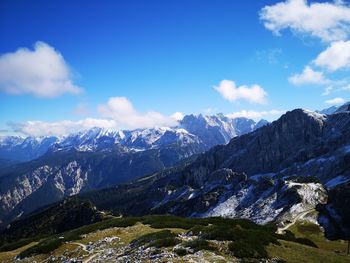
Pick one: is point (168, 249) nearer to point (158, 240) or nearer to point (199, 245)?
point (199, 245)

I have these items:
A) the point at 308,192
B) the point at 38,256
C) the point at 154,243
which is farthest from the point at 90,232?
the point at 308,192

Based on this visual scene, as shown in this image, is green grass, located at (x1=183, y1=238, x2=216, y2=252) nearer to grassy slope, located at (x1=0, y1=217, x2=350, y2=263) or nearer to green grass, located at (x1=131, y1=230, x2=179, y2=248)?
grassy slope, located at (x1=0, y1=217, x2=350, y2=263)

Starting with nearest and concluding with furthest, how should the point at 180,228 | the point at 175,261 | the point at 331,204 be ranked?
the point at 175,261
the point at 180,228
the point at 331,204

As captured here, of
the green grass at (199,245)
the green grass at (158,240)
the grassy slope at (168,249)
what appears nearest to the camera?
the grassy slope at (168,249)

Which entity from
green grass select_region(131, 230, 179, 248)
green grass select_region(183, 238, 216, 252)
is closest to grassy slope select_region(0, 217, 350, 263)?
green grass select_region(183, 238, 216, 252)

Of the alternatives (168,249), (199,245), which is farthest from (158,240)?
(199,245)

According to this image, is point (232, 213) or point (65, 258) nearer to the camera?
point (65, 258)

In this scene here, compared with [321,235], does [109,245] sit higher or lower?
higher

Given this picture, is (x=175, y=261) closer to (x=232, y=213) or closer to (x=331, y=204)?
(x=331, y=204)

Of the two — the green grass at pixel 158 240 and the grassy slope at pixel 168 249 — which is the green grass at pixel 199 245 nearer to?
the grassy slope at pixel 168 249

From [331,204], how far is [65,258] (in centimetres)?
13076

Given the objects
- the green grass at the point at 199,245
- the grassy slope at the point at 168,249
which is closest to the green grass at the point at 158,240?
the grassy slope at the point at 168,249

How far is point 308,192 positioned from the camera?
569 feet

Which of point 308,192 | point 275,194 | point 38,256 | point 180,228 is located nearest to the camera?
point 38,256
